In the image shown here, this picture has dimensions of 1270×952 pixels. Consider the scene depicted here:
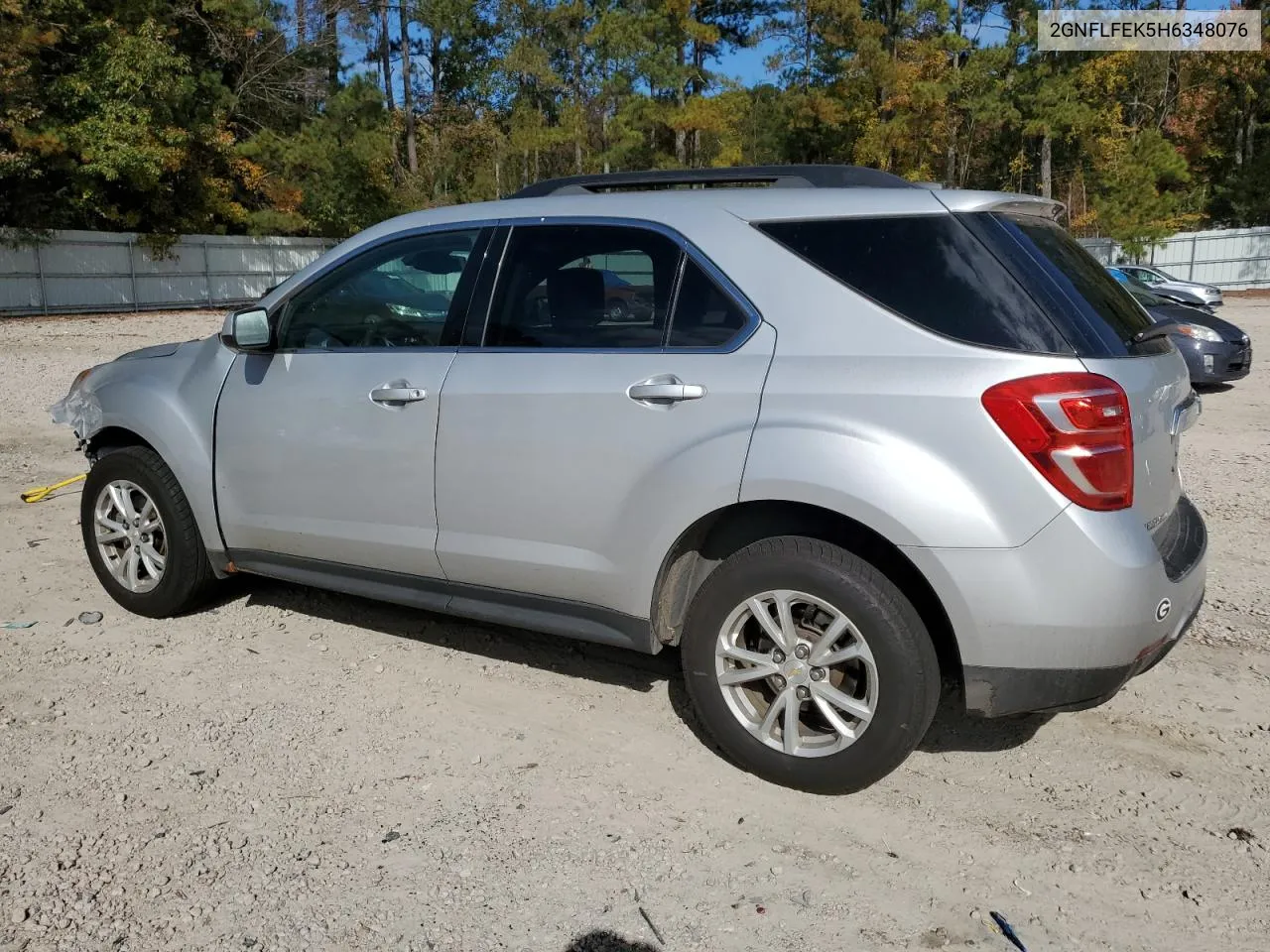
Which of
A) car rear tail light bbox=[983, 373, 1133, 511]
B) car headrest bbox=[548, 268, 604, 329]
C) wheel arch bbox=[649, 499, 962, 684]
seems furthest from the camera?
car headrest bbox=[548, 268, 604, 329]

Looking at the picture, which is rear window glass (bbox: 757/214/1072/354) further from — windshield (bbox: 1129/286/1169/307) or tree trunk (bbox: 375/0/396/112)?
tree trunk (bbox: 375/0/396/112)

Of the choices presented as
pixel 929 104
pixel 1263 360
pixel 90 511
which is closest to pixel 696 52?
pixel 929 104

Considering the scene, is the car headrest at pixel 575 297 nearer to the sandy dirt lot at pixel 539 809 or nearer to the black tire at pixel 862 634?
the black tire at pixel 862 634

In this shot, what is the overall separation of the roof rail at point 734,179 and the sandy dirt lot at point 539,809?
6.39 feet

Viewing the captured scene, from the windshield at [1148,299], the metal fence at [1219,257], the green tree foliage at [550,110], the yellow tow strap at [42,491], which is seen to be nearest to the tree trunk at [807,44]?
the green tree foliage at [550,110]

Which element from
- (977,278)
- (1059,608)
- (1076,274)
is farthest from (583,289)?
(1059,608)

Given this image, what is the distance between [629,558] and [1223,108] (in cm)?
5587

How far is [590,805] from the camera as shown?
3.37 m

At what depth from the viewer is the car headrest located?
149 inches

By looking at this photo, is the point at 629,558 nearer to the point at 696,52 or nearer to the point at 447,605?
the point at 447,605

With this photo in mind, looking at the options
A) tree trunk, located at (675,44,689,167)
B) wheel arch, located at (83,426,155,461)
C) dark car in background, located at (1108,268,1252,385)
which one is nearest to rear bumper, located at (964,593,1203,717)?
wheel arch, located at (83,426,155,461)

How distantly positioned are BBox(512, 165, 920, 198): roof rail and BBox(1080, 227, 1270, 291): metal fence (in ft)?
129

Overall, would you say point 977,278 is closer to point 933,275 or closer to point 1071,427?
point 933,275

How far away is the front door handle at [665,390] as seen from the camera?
3389mm
